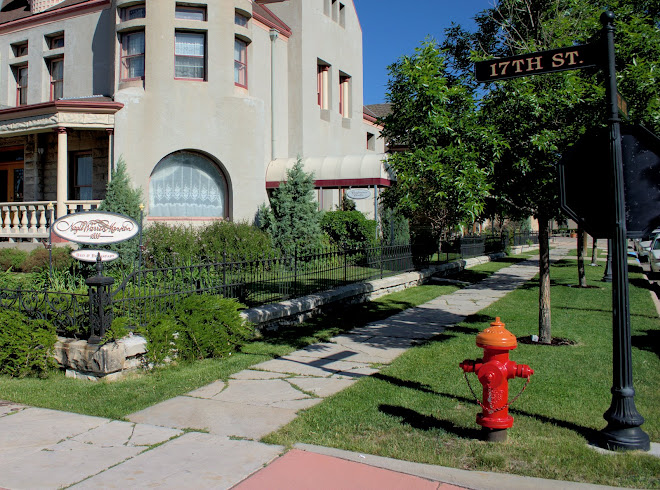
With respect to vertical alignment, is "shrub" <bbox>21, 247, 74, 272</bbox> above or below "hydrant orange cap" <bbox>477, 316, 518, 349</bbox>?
above

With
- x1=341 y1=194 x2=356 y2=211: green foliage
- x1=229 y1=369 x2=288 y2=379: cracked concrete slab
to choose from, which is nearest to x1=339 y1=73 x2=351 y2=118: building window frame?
x1=341 y1=194 x2=356 y2=211: green foliage

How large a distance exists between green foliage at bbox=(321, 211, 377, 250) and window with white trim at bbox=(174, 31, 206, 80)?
21.0ft

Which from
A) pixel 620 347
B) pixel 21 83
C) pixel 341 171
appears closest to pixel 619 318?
pixel 620 347

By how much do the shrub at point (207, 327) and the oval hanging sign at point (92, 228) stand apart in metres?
1.44

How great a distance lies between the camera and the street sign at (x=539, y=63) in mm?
5062

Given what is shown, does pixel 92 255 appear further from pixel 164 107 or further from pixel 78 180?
pixel 78 180

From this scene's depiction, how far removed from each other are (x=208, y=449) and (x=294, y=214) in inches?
519

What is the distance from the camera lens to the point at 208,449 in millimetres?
4695

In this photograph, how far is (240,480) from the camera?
4109 mm

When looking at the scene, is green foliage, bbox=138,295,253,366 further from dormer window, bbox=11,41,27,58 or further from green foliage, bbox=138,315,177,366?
dormer window, bbox=11,41,27,58

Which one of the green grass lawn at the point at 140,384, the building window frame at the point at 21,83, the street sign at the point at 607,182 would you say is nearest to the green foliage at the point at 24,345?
the green grass lawn at the point at 140,384

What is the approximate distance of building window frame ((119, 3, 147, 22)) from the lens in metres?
17.0

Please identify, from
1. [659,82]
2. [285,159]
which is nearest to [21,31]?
[285,159]

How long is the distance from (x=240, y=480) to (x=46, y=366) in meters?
3.87
